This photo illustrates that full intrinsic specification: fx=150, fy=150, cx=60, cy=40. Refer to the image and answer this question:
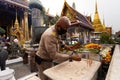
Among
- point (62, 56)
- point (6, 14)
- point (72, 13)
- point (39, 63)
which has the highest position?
point (6, 14)

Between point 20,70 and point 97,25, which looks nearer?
point 20,70

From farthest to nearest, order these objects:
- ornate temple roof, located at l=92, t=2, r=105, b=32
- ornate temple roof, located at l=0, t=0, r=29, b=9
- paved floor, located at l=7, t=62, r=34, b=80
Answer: ornate temple roof, located at l=92, t=2, r=105, b=32 → ornate temple roof, located at l=0, t=0, r=29, b=9 → paved floor, located at l=7, t=62, r=34, b=80

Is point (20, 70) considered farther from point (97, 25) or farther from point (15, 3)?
point (97, 25)

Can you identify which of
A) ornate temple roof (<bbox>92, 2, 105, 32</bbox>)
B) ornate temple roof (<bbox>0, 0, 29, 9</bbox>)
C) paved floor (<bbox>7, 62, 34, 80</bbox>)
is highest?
ornate temple roof (<bbox>0, 0, 29, 9</bbox>)

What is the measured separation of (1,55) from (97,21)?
13445 mm

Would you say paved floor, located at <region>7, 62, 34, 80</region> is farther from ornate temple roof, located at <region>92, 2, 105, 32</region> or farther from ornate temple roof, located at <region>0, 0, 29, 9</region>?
ornate temple roof, located at <region>92, 2, 105, 32</region>

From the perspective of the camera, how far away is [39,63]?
3014 mm

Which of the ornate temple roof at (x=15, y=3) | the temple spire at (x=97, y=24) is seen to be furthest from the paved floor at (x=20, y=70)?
the temple spire at (x=97, y=24)

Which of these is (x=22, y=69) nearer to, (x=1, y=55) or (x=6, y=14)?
(x=1, y=55)

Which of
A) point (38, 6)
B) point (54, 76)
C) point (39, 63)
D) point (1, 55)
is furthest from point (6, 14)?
point (54, 76)

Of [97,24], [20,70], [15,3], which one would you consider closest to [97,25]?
[97,24]

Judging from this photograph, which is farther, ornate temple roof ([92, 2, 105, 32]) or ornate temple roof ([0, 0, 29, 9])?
ornate temple roof ([92, 2, 105, 32])

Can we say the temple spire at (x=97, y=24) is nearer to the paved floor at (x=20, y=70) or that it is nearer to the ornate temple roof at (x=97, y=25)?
the ornate temple roof at (x=97, y=25)

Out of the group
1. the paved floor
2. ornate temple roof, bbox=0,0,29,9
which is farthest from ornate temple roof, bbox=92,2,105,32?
the paved floor
